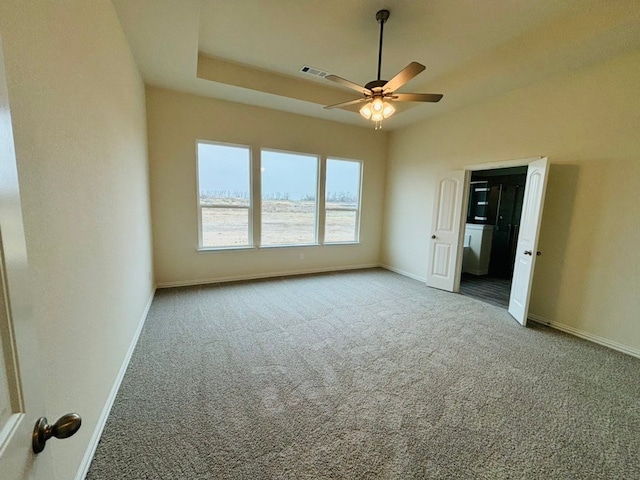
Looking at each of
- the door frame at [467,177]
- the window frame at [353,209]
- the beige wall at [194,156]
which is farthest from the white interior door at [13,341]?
the window frame at [353,209]

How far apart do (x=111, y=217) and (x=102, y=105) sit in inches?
31.4

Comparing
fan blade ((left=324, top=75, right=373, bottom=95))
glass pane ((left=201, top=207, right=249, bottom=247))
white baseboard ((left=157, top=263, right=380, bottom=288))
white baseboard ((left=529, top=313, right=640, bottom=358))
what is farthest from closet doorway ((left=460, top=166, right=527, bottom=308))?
glass pane ((left=201, top=207, right=249, bottom=247))

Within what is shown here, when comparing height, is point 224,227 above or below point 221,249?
above

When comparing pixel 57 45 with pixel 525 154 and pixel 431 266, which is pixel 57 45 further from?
pixel 431 266

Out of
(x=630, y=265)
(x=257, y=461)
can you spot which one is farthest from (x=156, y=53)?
(x=630, y=265)

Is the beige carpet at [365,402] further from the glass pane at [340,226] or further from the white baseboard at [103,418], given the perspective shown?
the glass pane at [340,226]

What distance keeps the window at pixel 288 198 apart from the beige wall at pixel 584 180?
113 inches

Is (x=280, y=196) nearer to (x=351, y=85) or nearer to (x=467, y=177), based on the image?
(x=351, y=85)

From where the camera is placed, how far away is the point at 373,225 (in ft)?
19.8

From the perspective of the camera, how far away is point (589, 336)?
3.07 metres

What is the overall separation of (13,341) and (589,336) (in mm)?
4535

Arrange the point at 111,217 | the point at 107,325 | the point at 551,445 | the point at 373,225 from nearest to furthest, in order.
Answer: the point at 551,445
the point at 107,325
the point at 111,217
the point at 373,225

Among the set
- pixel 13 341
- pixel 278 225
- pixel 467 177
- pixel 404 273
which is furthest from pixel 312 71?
pixel 13 341

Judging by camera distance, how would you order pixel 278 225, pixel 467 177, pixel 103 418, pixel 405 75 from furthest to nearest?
1. pixel 278 225
2. pixel 467 177
3. pixel 405 75
4. pixel 103 418
